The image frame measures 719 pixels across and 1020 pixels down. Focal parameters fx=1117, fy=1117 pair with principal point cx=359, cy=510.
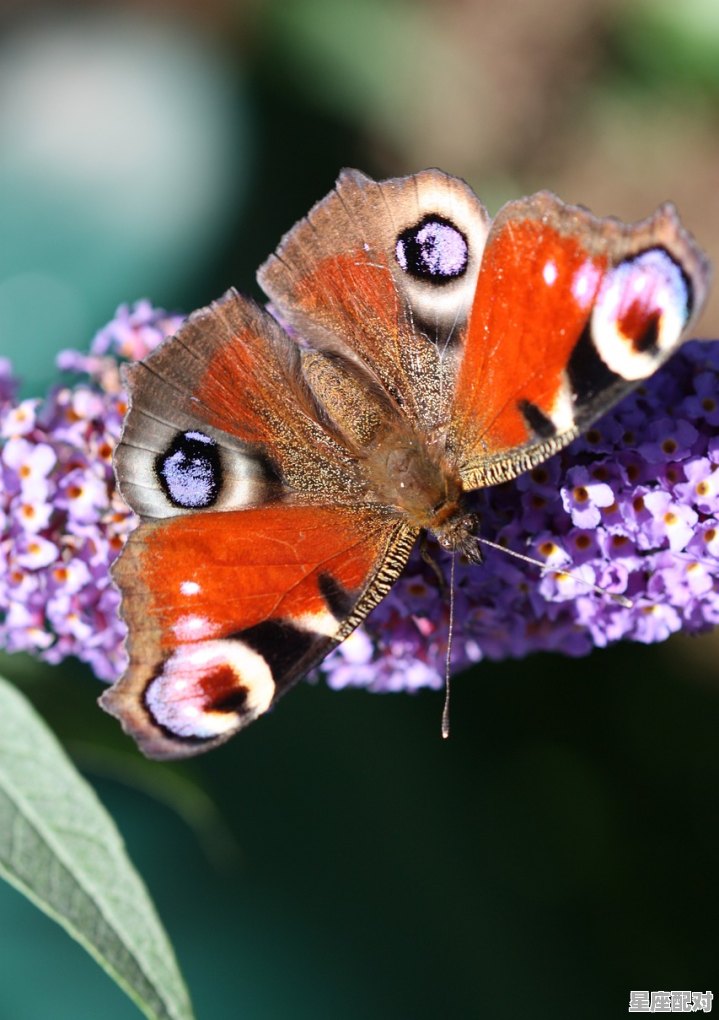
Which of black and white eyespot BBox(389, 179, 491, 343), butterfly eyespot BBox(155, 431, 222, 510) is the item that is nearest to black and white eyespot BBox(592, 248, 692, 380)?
black and white eyespot BBox(389, 179, 491, 343)

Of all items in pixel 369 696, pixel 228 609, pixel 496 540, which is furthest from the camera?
pixel 369 696

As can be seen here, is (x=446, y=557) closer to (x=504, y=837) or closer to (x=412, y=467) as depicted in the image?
(x=412, y=467)

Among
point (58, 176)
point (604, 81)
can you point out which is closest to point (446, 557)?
point (58, 176)

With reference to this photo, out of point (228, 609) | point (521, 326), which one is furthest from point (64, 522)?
point (521, 326)

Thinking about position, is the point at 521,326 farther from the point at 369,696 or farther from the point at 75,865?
the point at 369,696

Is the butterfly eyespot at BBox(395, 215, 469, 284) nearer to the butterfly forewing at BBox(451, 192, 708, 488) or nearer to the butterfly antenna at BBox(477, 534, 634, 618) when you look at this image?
the butterfly forewing at BBox(451, 192, 708, 488)

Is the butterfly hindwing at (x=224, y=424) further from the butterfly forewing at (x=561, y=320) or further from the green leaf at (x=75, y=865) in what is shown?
the green leaf at (x=75, y=865)
